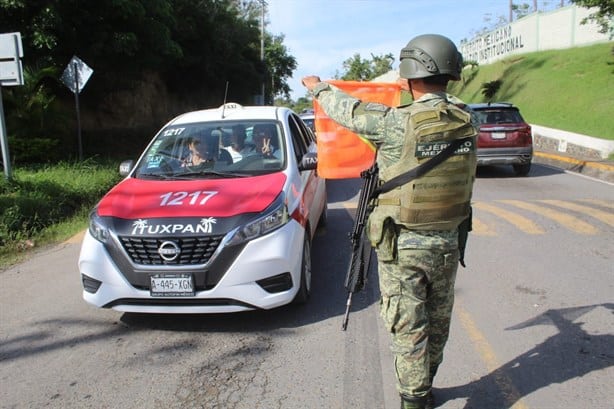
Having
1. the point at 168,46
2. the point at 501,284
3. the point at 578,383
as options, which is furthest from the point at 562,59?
the point at 578,383

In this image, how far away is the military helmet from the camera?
2492 millimetres

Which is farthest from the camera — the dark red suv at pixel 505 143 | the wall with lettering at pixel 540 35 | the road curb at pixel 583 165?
the wall with lettering at pixel 540 35

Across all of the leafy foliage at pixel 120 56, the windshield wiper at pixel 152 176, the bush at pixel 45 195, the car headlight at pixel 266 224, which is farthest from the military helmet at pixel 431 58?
the leafy foliage at pixel 120 56

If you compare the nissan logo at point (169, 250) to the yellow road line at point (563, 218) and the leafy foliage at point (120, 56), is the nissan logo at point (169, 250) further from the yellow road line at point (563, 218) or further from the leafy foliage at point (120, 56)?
the leafy foliage at point (120, 56)

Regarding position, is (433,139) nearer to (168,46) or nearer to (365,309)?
(365,309)

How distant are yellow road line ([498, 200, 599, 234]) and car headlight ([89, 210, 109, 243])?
19.1ft

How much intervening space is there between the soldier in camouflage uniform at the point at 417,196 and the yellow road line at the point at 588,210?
581 cm

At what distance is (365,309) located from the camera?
14.8ft

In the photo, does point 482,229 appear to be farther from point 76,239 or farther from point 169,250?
point 76,239

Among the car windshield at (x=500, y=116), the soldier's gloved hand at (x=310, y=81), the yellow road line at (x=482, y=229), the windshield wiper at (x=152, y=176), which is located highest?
the soldier's gloved hand at (x=310, y=81)

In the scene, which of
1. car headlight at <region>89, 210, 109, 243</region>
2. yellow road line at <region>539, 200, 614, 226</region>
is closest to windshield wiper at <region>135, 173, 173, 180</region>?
car headlight at <region>89, 210, 109, 243</region>

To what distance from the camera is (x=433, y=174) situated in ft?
8.13

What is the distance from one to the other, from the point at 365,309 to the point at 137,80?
736 inches

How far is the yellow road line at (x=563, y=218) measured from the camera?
22.9 feet
